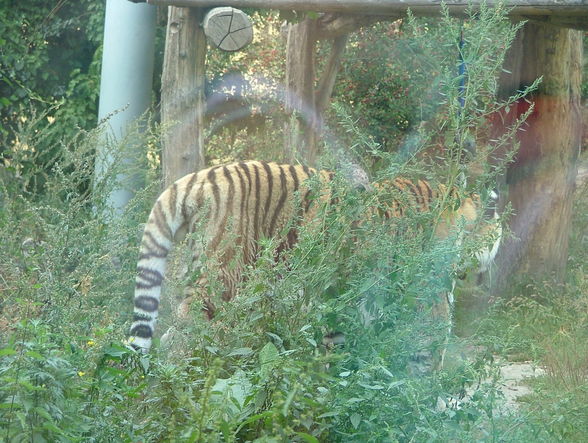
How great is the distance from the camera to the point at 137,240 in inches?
257

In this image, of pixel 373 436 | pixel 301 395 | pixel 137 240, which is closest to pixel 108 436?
pixel 301 395

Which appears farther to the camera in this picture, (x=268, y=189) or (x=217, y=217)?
(x=268, y=189)

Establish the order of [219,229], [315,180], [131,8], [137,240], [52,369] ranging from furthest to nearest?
[131,8] < [137,240] < [219,229] < [315,180] < [52,369]

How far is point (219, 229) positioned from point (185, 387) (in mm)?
2339

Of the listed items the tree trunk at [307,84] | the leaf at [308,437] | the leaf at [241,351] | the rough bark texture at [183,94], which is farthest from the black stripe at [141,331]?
the tree trunk at [307,84]

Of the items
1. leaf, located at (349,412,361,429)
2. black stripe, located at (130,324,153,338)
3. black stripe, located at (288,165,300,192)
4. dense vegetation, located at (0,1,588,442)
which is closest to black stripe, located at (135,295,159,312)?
black stripe, located at (130,324,153,338)

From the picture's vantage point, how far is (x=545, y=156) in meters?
8.23

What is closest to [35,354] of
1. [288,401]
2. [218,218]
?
[288,401]

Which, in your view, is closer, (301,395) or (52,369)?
(52,369)

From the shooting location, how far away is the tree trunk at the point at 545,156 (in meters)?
8.15

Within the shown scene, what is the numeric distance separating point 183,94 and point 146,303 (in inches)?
99.2

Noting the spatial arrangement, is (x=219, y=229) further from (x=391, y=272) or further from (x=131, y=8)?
(x=131, y=8)

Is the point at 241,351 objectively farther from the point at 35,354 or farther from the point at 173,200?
the point at 173,200

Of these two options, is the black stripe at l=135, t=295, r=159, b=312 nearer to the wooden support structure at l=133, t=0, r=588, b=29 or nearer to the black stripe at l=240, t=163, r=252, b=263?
the black stripe at l=240, t=163, r=252, b=263
